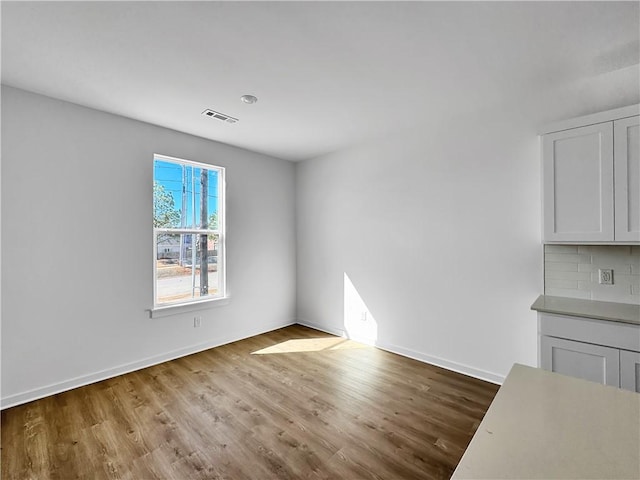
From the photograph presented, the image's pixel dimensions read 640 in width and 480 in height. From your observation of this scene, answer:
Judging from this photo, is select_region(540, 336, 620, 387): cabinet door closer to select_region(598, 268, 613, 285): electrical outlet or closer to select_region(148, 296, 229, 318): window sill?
select_region(598, 268, 613, 285): electrical outlet

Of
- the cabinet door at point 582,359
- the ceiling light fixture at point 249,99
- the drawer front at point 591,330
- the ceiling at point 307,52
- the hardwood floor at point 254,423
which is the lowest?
the hardwood floor at point 254,423

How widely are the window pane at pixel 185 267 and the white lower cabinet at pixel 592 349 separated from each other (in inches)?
136

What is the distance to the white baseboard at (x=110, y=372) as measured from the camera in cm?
251

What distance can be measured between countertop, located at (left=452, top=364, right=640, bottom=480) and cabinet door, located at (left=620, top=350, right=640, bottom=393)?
4.42ft

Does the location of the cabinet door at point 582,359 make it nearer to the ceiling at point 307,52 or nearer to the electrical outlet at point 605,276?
the electrical outlet at point 605,276

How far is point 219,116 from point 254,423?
2.78 metres

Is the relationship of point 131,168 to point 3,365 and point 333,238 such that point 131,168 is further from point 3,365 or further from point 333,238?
point 333,238

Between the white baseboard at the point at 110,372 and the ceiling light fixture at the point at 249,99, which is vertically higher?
the ceiling light fixture at the point at 249,99

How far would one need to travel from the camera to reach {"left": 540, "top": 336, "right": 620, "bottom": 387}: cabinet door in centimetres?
189

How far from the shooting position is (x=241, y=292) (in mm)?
4148

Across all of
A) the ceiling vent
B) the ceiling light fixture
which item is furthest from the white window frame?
the ceiling light fixture

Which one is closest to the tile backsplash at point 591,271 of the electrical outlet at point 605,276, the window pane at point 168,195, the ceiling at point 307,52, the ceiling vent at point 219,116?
the electrical outlet at point 605,276

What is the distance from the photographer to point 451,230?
315 centimetres

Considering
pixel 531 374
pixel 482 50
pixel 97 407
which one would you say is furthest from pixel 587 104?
pixel 97 407
